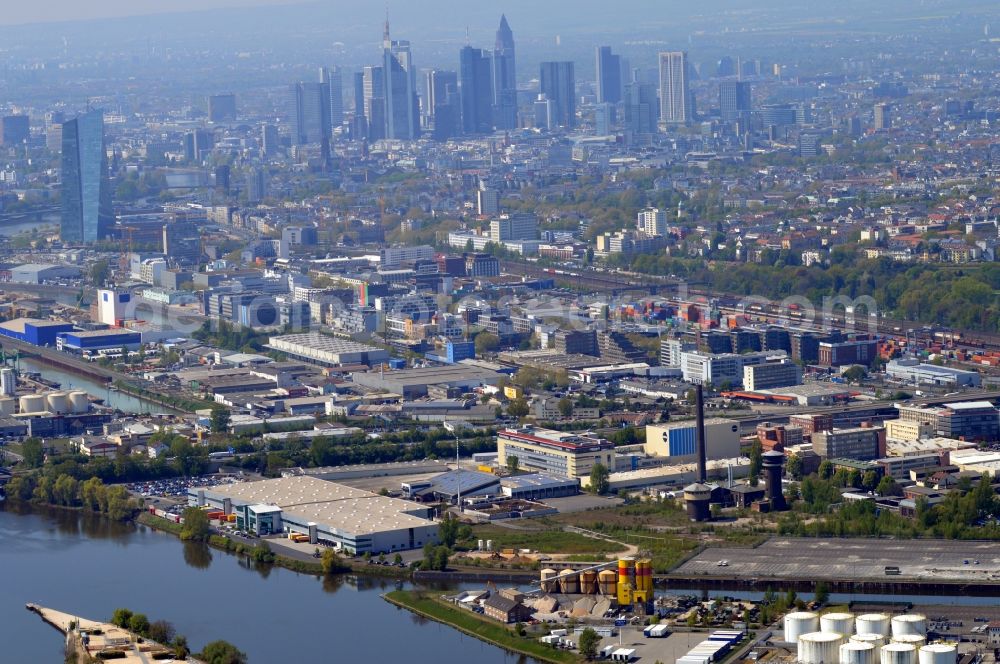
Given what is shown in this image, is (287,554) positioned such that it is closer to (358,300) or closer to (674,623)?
(674,623)

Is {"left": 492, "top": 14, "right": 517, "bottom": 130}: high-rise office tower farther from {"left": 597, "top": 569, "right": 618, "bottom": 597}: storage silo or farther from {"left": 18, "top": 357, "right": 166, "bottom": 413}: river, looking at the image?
{"left": 597, "top": 569, "right": 618, "bottom": 597}: storage silo

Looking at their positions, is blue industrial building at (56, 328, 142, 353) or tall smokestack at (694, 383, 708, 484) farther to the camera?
blue industrial building at (56, 328, 142, 353)

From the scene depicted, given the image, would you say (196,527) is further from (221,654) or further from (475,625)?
(221,654)

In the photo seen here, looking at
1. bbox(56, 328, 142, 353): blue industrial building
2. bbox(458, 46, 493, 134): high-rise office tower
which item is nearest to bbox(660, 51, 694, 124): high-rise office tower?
bbox(458, 46, 493, 134): high-rise office tower

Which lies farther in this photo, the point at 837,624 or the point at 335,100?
the point at 335,100

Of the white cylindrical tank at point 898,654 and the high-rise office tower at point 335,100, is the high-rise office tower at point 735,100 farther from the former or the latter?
the white cylindrical tank at point 898,654

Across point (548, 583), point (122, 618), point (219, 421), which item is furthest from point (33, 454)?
point (548, 583)

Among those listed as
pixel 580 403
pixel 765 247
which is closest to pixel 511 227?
pixel 765 247
